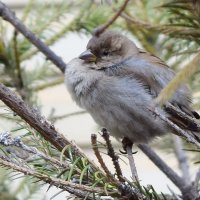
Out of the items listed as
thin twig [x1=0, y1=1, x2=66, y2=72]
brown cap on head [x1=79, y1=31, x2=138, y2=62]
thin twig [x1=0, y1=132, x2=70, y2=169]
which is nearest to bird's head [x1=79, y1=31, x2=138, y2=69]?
brown cap on head [x1=79, y1=31, x2=138, y2=62]

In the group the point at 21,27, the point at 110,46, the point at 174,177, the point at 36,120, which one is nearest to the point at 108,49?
the point at 110,46

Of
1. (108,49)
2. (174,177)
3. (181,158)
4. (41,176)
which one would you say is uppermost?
(108,49)

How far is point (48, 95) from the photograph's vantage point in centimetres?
535

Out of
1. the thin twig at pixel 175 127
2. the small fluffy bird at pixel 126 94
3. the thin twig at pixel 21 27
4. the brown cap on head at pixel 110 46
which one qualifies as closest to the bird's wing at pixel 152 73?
the small fluffy bird at pixel 126 94

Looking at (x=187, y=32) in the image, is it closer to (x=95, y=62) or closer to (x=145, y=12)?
(x=145, y=12)

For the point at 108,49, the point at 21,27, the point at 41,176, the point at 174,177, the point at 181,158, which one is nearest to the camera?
the point at 41,176

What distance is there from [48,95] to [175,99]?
12.0ft

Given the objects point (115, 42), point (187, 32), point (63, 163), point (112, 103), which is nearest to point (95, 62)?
point (115, 42)

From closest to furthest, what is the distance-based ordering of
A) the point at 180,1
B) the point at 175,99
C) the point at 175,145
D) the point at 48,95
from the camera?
the point at 180,1 < the point at 175,99 < the point at 175,145 < the point at 48,95

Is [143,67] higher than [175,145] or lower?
higher

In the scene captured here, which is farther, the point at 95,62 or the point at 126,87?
the point at 95,62

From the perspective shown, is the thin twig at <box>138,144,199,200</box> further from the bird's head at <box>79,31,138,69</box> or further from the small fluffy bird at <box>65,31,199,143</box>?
the bird's head at <box>79,31,138,69</box>

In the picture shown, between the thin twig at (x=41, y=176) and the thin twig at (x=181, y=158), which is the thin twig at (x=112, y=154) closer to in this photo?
the thin twig at (x=41, y=176)

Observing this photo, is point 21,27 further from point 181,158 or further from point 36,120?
point 36,120
